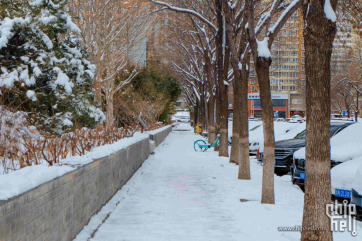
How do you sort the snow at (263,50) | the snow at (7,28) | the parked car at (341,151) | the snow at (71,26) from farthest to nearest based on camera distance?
the snow at (71,26) < the snow at (7,28) < the parked car at (341,151) < the snow at (263,50)

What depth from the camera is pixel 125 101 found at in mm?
37094

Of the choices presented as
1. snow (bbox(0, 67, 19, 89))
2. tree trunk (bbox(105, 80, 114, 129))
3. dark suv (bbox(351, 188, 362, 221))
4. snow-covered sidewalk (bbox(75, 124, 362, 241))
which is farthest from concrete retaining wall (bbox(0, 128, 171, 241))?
tree trunk (bbox(105, 80, 114, 129))

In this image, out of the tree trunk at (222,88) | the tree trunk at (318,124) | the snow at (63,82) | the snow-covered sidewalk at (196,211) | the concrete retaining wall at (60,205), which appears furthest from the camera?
the tree trunk at (222,88)

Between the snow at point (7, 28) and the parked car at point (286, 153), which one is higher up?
the snow at point (7, 28)

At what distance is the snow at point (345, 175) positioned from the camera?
746 cm

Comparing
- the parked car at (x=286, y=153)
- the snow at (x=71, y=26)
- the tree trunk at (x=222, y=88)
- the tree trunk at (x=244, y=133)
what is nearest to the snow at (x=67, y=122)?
the snow at (x=71, y=26)

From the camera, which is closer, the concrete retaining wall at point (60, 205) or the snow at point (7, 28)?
the concrete retaining wall at point (60, 205)

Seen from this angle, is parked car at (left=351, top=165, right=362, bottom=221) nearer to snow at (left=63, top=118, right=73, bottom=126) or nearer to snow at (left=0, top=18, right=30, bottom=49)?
snow at (left=63, top=118, right=73, bottom=126)

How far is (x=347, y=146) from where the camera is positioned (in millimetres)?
10109

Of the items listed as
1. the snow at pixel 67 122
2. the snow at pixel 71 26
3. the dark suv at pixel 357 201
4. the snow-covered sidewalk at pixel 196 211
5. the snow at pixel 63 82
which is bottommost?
the snow-covered sidewalk at pixel 196 211

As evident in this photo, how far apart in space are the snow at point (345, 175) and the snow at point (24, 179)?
4.98 m

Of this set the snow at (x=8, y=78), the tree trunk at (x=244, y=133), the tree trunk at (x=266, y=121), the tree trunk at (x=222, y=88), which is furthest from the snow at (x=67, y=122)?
the tree trunk at (x=266, y=121)

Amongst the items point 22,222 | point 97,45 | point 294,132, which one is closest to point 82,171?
point 22,222

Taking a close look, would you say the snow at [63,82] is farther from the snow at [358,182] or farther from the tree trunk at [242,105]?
the snow at [358,182]
